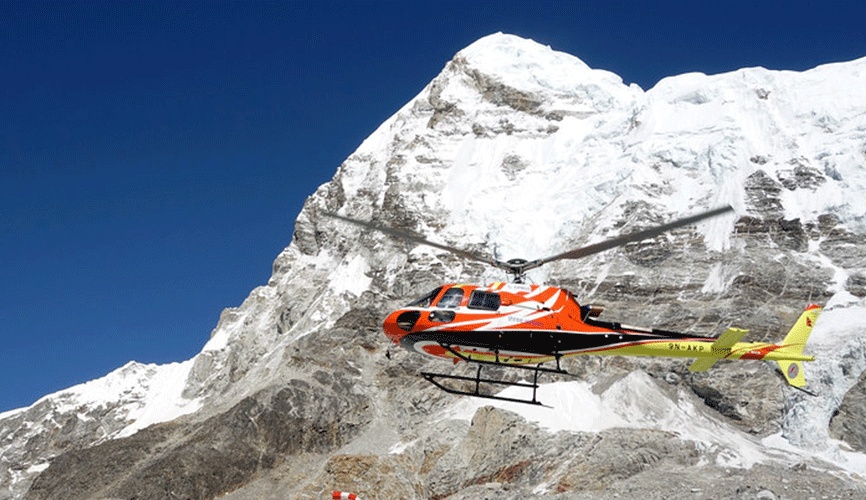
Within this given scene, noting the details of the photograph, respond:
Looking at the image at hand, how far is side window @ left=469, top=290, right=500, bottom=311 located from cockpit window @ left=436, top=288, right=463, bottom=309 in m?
0.40

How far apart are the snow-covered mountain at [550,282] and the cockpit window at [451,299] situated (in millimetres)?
24158

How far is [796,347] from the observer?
3569cm

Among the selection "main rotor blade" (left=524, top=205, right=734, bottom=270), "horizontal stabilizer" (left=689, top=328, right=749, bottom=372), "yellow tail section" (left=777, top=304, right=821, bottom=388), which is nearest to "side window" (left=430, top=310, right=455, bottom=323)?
"main rotor blade" (left=524, top=205, right=734, bottom=270)

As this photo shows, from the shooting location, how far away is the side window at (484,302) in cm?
3006

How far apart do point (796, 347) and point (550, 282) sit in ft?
275

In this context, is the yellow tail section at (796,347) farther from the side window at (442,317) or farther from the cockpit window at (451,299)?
the side window at (442,317)

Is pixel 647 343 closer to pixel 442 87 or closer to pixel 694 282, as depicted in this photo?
pixel 694 282

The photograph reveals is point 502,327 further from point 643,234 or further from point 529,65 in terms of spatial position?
point 529,65

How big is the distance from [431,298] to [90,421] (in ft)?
399

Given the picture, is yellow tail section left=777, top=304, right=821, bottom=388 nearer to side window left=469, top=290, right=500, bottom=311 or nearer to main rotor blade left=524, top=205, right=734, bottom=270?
main rotor blade left=524, top=205, right=734, bottom=270

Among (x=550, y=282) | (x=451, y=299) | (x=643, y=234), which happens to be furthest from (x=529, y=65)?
(x=643, y=234)

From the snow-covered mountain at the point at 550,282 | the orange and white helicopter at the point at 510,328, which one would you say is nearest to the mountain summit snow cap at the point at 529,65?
the snow-covered mountain at the point at 550,282

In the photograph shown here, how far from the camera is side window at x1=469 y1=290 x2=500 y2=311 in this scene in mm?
30062

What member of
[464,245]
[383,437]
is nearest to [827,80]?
[464,245]
